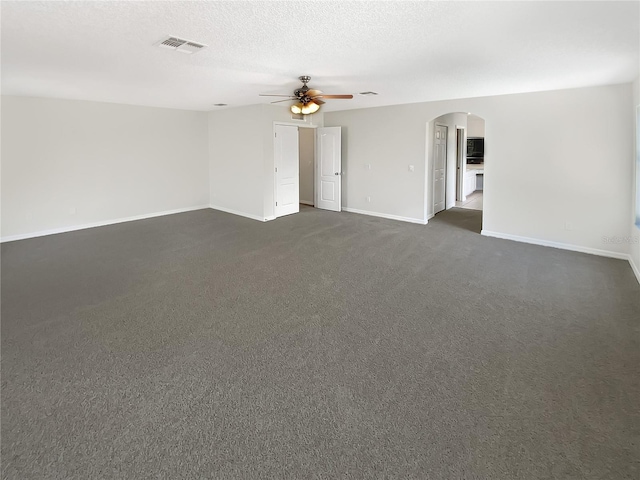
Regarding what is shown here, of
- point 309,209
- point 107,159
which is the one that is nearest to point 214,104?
point 107,159

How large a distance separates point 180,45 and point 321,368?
9.75ft

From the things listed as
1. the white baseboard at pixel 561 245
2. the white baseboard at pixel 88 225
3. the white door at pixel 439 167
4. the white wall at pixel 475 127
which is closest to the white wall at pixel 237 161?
the white baseboard at pixel 88 225

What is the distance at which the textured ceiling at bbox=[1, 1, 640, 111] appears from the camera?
2.54 m

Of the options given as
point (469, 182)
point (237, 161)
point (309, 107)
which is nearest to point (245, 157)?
point (237, 161)

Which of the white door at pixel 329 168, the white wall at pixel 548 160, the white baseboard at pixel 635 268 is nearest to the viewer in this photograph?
the white baseboard at pixel 635 268

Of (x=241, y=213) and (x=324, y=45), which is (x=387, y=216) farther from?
(x=324, y=45)

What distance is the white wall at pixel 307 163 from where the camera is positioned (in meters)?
9.19

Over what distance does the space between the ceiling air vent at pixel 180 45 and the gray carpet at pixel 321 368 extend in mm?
2377

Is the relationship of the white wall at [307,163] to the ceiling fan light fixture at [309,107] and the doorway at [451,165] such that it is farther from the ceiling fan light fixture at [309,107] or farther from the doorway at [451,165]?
the ceiling fan light fixture at [309,107]

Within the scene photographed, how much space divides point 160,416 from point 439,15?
10.4 ft

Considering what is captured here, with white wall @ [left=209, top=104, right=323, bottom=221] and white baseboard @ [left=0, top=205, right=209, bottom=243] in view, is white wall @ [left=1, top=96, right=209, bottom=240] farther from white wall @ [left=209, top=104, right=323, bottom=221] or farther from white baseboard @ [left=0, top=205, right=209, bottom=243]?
white wall @ [left=209, top=104, right=323, bottom=221]

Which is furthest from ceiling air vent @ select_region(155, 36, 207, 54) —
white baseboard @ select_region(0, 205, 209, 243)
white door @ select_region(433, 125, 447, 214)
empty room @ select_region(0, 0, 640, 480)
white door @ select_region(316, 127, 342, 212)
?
white door @ select_region(433, 125, 447, 214)

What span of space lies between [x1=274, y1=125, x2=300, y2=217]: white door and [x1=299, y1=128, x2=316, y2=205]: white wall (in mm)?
1123

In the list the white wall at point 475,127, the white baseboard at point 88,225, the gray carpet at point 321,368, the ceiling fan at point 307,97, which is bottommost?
the gray carpet at point 321,368
